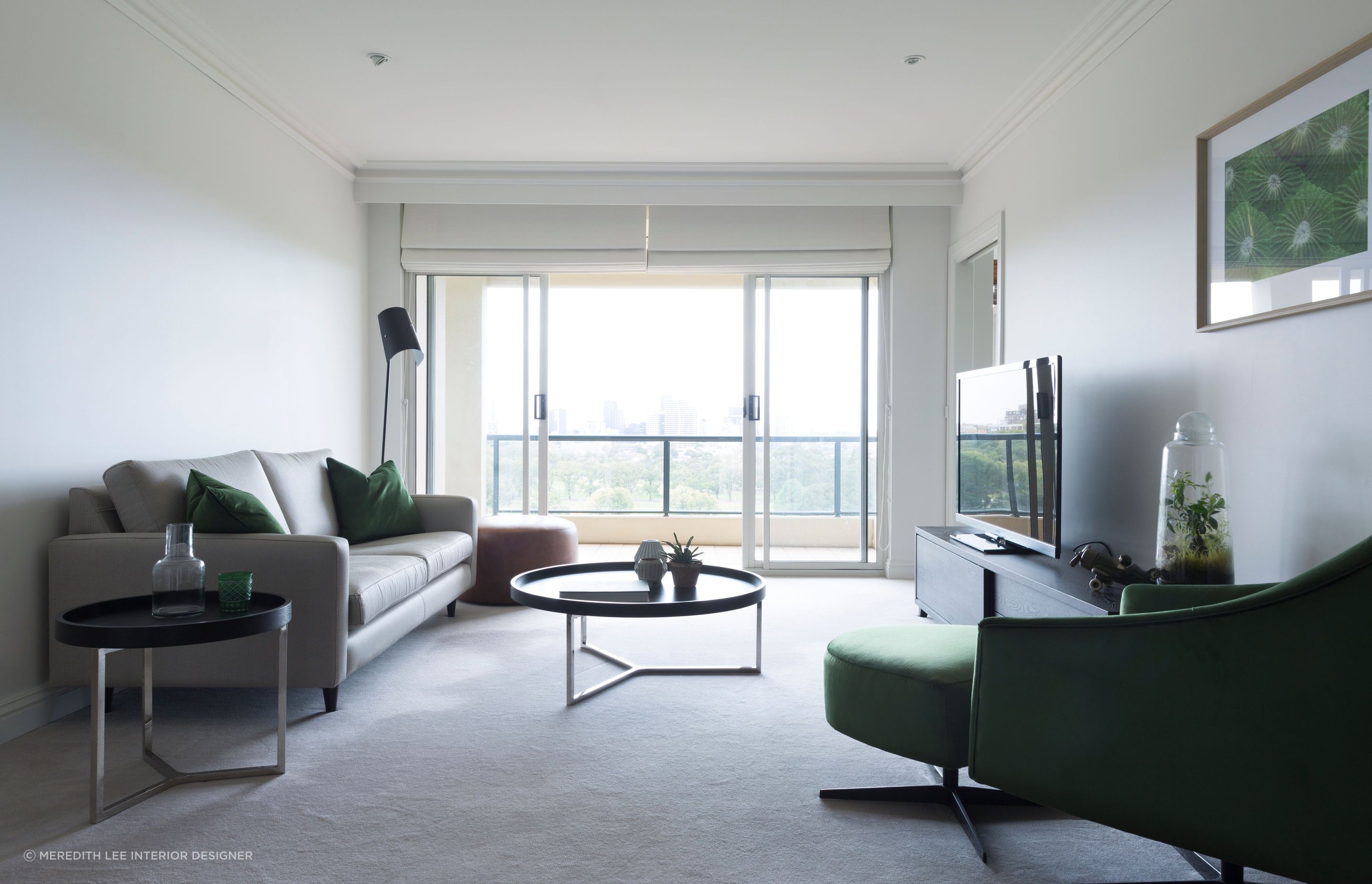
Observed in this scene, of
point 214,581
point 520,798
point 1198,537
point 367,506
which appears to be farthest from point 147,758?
point 1198,537

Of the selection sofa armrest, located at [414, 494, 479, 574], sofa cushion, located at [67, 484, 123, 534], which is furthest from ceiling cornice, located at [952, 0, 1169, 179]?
sofa cushion, located at [67, 484, 123, 534]

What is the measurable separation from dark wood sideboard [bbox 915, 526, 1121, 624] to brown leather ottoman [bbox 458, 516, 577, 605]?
6.49 feet

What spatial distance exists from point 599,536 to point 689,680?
4.28 m

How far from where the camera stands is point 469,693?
3117 mm

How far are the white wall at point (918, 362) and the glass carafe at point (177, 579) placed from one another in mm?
4354

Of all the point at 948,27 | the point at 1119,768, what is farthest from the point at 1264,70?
the point at 1119,768

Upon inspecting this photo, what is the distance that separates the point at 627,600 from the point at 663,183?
10.7 feet

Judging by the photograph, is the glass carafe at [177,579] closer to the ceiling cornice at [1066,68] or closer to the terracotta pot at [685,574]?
the terracotta pot at [685,574]

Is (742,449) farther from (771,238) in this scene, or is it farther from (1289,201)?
(1289,201)

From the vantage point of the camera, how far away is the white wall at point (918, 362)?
18.3ft

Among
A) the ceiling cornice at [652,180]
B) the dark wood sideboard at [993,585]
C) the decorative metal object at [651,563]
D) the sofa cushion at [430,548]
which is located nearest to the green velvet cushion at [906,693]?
the dark wood sideboard at [993,585]

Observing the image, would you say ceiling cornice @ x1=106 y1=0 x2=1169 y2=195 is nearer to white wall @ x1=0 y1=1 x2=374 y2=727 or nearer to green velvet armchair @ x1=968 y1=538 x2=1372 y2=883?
white wall @ x1=0 y1=1 x2=374 y2=727

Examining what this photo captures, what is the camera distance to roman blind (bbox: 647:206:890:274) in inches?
219

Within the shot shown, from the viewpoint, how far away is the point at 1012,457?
3.53m
